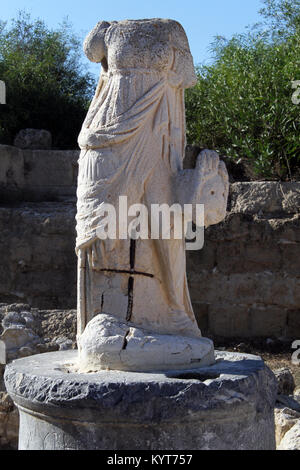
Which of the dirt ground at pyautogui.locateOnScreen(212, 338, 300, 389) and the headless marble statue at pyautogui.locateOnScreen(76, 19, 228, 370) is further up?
the headless marble statue at pyautogui.locateOnScreen(76, 19, 228, 370)

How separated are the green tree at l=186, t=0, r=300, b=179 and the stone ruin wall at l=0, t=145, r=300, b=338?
95 cm

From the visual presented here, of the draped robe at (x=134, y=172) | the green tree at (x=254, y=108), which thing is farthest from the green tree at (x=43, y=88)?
the draped robe at (x=134, y=172)

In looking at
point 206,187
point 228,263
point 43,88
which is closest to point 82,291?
point 206,187

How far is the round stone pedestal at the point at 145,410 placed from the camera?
2.73 meters

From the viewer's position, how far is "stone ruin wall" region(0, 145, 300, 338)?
8.05 m

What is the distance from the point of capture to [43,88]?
1169 centimetres

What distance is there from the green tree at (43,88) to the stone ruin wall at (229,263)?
2.95 m

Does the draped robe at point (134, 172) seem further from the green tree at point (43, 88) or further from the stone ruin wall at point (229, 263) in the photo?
the green tree at point (43, 88)

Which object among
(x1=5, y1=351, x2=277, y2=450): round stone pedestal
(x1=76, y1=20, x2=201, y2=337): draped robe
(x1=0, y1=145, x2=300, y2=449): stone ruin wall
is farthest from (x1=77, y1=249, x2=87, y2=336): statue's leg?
(x1=0, y1=145, x2=300, y2=449): stone ruin wall

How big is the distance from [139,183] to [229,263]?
5.04m

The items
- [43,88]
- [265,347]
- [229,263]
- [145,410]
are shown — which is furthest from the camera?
[43,88]

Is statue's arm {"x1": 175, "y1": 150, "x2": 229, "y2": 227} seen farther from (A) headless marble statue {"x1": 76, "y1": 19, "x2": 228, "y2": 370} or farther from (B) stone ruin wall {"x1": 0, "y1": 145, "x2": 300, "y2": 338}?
(B) stone ruin wall {"x1": 0, "y1": 145, "x2": 300, "y2": 338}

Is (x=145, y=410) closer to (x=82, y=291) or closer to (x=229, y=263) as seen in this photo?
(x=82, y=291)
